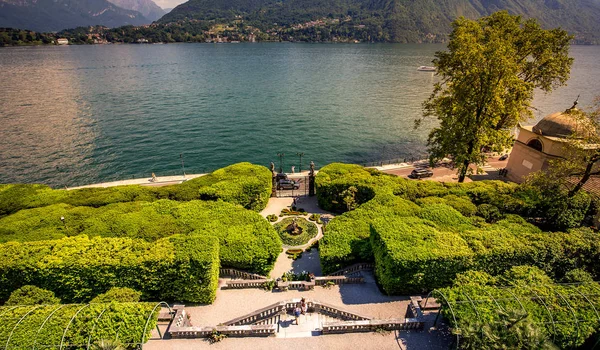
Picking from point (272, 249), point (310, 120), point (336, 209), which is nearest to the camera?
point (272, 249)

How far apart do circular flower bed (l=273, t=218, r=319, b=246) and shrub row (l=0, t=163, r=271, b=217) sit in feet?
14.8

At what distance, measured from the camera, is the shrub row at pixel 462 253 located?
21.8 metres

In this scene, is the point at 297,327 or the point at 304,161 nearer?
the point at 297,327

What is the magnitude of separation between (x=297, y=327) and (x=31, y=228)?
24.7 m

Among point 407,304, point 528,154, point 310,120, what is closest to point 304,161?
point 310,120

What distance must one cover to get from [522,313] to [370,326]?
8433 millimetres

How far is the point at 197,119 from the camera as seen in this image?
82.2m

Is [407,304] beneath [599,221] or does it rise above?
beneath

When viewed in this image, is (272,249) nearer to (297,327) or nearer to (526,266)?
(297,327)

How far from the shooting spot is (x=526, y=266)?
21.5 m

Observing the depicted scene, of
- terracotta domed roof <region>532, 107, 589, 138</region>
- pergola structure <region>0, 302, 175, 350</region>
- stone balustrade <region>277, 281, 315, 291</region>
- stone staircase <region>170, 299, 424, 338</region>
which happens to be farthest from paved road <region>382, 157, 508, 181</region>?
pergola structure <region>0, 302, 175, 350</region>

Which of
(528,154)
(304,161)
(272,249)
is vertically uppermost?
(528,154)

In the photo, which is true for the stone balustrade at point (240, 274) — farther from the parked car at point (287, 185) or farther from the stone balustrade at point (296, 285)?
the parked car at point (287, 185)

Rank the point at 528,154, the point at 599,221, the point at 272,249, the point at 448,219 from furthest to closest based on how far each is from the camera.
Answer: the point at 528,154 < the point at 599,221 < the point at 448,219 < the point at 272,249
